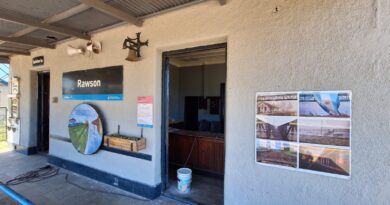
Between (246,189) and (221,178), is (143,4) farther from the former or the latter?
(221,178)

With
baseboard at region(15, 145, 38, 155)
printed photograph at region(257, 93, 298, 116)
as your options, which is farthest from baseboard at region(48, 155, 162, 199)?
printed photograph at region(257, 93, 298, 116)

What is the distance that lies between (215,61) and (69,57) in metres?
3.82

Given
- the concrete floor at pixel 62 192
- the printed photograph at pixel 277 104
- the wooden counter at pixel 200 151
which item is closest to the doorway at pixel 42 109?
the concrete floor at pixel 62 192

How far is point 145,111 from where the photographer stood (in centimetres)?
275

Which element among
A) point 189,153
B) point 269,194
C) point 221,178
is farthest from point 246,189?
point 189,153

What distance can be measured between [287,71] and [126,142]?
7.09 ft

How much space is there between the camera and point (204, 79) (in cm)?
619

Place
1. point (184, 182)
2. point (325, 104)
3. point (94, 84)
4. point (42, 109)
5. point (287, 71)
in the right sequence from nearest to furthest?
point (325, 104)
point (287, 71)
point (184, 182)
point (94, 84)
point (42, 109)

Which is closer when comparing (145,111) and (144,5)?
A: (144,5)

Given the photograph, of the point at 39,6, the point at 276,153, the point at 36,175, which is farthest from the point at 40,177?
the point at 276,153

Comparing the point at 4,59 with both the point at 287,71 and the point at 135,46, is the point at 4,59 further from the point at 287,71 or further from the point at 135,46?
the point at 287,71

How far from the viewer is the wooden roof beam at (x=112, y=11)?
2.13m

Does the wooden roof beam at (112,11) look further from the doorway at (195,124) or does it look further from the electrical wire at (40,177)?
the electrical wire at (40,177)

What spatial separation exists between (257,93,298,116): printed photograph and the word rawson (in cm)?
210
